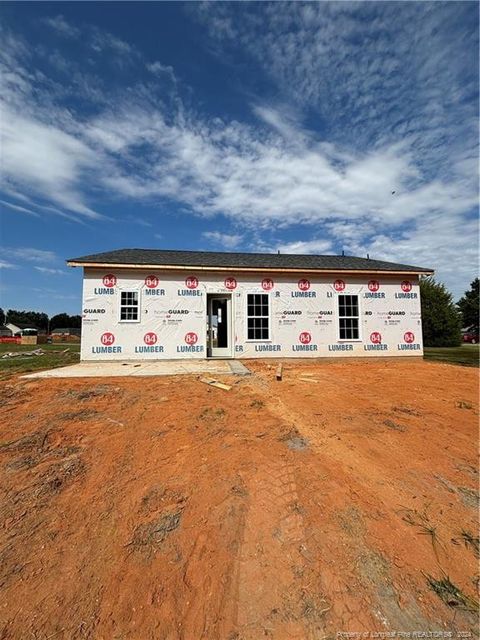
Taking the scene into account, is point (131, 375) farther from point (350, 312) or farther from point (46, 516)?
point (350, 312)

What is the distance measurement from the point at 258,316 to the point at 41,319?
4373 inches

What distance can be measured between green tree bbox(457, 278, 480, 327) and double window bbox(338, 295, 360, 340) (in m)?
46.9

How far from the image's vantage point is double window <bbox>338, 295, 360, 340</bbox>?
1266cm

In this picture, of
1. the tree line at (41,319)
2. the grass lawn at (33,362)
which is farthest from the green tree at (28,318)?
the grass lawn at (33,362)

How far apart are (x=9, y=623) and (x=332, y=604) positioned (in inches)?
88.6

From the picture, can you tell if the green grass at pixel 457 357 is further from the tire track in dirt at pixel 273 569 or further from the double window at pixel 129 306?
the double window at pixel 129 306

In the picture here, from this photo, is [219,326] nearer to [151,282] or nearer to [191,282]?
[191,282]

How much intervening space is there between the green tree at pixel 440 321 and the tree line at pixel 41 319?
87928mm

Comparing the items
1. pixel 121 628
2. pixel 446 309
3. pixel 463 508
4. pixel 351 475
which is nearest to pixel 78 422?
pixel 121 628

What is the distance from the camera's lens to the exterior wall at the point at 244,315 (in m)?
11.3

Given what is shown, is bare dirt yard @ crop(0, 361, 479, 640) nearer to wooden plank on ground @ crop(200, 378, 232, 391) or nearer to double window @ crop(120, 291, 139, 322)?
wooden plank on ground @ crop(200, 378, 232, 391)

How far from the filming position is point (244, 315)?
1213 cm

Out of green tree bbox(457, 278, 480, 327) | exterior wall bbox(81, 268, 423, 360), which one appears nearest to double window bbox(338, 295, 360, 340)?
exterior wall bbox(81, 268, 423, 360)

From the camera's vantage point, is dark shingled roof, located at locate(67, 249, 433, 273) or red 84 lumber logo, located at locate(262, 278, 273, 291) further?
red 84 lumber logo, located at locate(262, 278, 273, 291)
